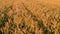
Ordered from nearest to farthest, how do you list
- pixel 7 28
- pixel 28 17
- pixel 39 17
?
pixel 7 28, pixel 28 17, pixel 39 17

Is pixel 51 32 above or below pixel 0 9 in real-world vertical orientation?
below

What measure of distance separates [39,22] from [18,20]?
556 mm

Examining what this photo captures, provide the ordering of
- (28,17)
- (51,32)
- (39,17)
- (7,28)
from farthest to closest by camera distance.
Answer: (39,17)
(28,17)
(51,32)
(7,28)

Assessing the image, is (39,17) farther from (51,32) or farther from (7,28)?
(7,28)

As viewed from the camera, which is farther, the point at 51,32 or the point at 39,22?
the point at 39,22

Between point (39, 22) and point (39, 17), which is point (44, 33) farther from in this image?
point (39, 17)

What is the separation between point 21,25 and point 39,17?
2.53 ft

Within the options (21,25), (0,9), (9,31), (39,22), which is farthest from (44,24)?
(0,9)

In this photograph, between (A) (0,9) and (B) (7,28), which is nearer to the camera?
(B) (7,28)

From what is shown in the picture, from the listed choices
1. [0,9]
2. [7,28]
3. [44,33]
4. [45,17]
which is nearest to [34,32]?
[44,33]

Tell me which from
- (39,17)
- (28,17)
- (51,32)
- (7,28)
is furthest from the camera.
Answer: (39,17)

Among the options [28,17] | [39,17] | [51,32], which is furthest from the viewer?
[39,17]

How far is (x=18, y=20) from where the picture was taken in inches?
156

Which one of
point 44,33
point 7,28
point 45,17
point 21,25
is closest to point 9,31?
point 7,28
